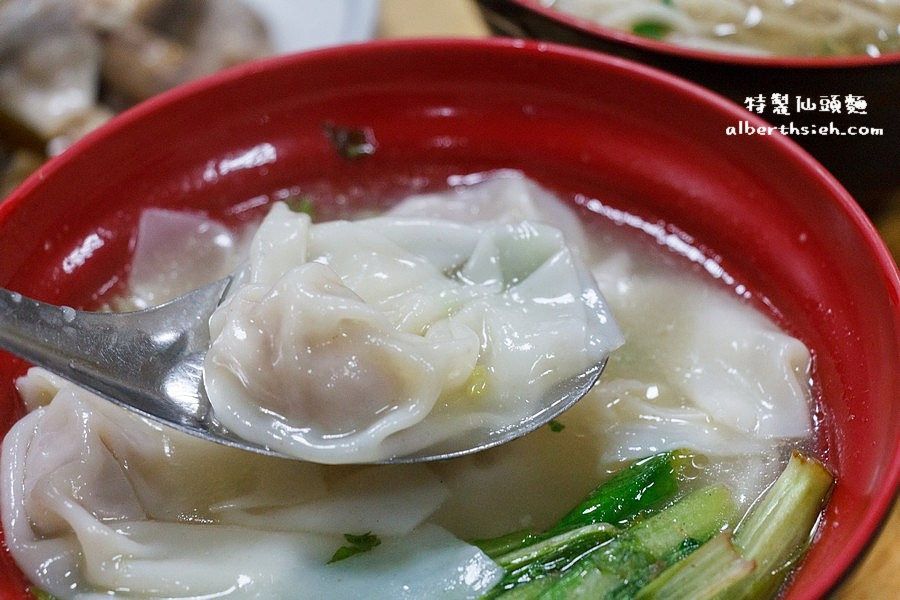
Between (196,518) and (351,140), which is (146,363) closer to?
(196,518)

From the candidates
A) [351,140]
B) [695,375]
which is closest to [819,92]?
[695,375]

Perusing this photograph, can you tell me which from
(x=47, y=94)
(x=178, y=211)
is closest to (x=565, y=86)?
(x=178, y=211)

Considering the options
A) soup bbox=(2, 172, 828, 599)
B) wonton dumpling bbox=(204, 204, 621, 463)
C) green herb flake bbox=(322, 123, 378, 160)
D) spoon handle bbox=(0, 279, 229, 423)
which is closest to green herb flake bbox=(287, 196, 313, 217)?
green herb flake bbox=(322, 123, 378, 160)

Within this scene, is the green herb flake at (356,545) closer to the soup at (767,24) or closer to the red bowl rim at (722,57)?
the red bowl rim at (722,57)

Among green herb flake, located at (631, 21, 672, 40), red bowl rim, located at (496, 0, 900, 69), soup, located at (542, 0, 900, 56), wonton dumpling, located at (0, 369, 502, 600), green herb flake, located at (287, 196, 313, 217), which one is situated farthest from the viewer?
green herb flake, located at (631, 21, 672, 40)

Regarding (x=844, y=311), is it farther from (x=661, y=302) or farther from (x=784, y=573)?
(x=784, y=573)

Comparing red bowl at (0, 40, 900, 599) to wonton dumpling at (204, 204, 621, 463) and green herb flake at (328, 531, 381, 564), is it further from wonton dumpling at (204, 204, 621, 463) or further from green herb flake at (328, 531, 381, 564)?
green herb flake at (328, 531, 381, 564)

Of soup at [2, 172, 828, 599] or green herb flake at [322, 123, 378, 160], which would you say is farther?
green herb flake at [322, 123, 378, 160]

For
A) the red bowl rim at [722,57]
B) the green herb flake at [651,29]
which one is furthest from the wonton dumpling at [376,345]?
the green herb flake at [651,29]
